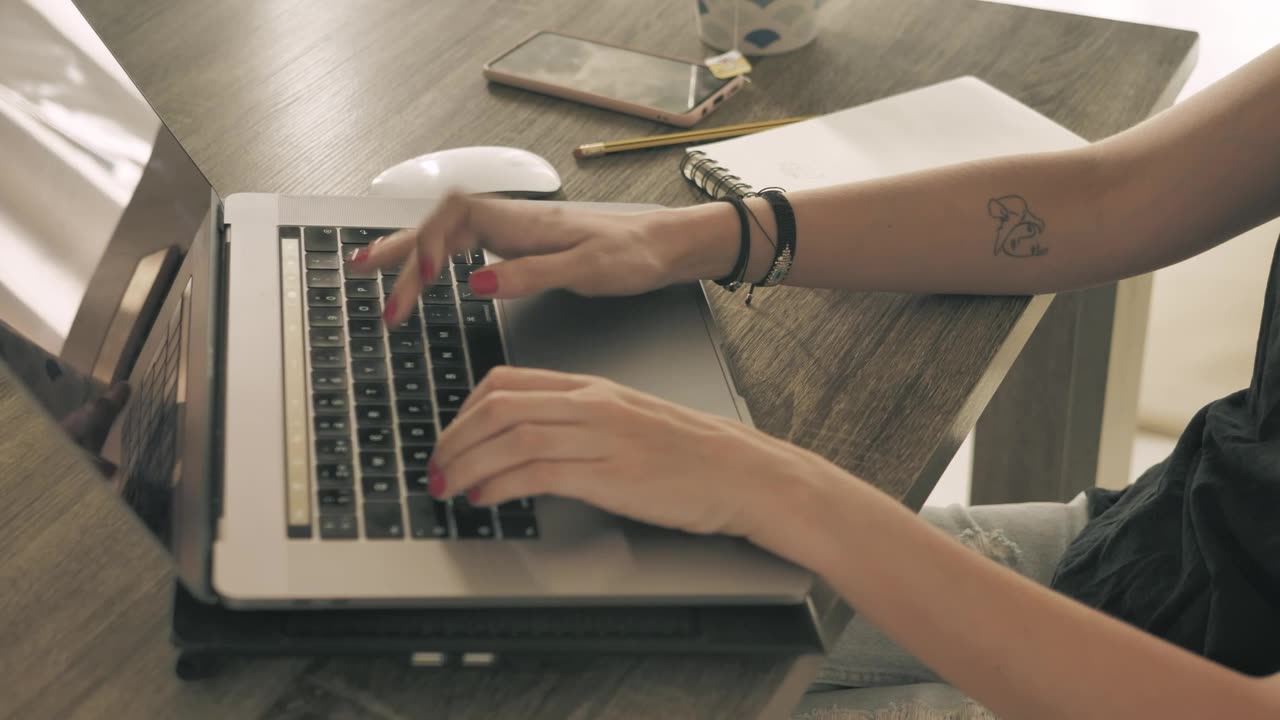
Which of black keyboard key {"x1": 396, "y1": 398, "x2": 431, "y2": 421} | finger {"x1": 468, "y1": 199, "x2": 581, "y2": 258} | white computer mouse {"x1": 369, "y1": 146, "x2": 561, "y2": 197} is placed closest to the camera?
black keyboard key {"x1": 396, "y1": 398, "x2": 431, "y2": 421}

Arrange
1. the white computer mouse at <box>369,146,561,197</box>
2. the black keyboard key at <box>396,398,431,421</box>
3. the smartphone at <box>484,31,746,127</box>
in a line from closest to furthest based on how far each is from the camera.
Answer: the black keyboard key at <box>396,398,431,421</box>
the white computer mouse at <box>369,146,561,197</box>
the smartphone at <box>484,31,746,127</box>

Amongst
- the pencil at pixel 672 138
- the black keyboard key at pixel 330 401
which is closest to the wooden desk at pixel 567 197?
the pencil at pixel 672 138

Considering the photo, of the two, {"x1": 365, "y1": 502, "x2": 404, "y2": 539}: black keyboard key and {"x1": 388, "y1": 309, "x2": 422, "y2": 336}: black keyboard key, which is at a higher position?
{"x1": 388, "y1": 309, "x2": 422, "y2": 336}: black keyboard key

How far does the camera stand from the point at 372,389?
2.12ft

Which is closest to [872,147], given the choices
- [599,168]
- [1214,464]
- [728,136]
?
[728,136]

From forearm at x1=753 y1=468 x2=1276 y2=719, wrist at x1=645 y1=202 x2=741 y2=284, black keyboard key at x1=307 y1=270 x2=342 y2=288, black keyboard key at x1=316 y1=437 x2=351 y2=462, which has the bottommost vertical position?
forearm at x1=753 y1=468 x2=1276 y2=719

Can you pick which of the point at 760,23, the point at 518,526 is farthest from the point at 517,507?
the point at 760,23

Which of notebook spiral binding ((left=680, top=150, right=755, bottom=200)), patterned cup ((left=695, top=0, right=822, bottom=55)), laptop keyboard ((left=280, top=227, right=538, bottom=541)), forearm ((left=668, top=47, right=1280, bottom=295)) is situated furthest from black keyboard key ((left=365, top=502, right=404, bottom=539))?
patterned cup ((left=695, top=0, right=822, bottom=55))

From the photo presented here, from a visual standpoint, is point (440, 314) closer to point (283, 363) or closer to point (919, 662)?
point (283, 363)

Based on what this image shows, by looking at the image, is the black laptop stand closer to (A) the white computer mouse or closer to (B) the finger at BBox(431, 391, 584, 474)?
(B) the finger at BBox(431, 391, 584, 474)

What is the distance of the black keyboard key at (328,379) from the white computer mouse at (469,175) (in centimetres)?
24

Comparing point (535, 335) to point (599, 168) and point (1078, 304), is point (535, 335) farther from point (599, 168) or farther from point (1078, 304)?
point (1078, 304)

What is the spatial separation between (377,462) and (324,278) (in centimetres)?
18

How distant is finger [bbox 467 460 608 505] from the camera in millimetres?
562
